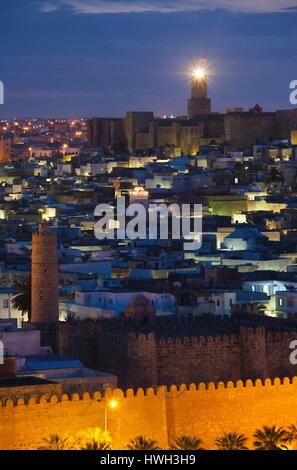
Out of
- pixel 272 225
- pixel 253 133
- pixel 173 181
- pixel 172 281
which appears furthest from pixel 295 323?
pixel 253 133

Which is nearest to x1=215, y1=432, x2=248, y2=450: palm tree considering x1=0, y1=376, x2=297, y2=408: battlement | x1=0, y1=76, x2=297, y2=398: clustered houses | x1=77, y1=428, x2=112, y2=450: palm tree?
x1=0, y1=376, x2=297, y2=408: battlement

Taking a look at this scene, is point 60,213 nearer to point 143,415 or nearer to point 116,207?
point 116,207

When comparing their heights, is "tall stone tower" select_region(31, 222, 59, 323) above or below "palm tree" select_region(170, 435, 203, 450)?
above

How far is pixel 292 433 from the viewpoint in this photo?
88.2 feet

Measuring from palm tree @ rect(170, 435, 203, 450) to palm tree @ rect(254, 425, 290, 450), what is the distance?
2.43 feet

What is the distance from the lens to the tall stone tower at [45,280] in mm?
34812

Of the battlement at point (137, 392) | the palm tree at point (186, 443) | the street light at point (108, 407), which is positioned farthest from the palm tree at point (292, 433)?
the street light at point (108, 407)

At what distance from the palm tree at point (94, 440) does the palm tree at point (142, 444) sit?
0.27 m

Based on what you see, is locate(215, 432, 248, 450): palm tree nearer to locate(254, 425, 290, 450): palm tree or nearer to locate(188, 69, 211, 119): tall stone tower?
locate(254, 425, 290, 450): palm tree

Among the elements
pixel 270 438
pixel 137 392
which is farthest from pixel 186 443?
pixel 270 438

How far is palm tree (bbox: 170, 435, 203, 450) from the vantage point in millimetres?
25484

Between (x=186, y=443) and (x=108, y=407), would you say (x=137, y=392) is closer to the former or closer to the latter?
(x=108, y=407)

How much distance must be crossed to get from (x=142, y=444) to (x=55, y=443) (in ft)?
3.46

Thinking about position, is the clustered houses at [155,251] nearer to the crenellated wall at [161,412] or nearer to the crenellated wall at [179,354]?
the crenellated wall at [179,354]
